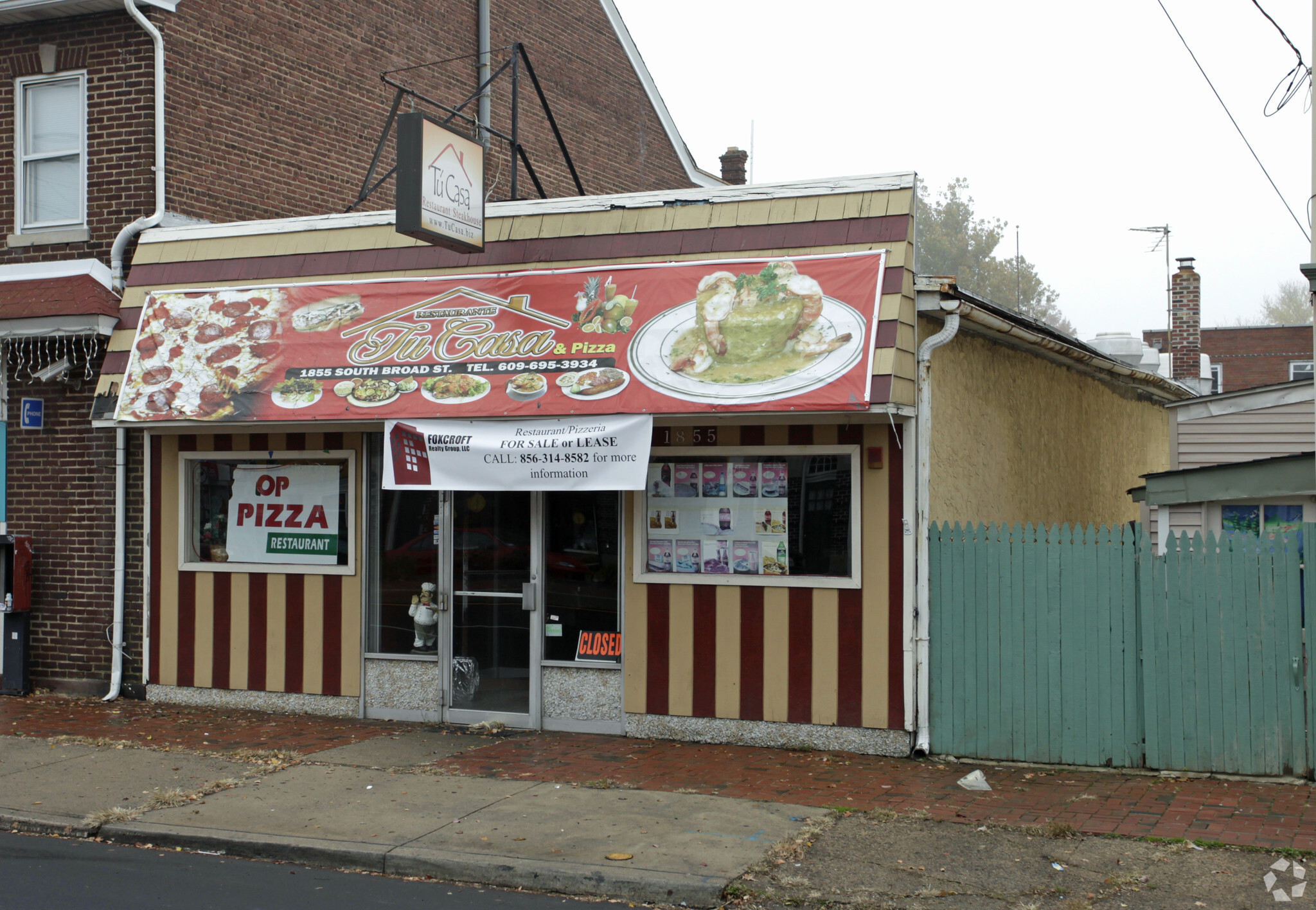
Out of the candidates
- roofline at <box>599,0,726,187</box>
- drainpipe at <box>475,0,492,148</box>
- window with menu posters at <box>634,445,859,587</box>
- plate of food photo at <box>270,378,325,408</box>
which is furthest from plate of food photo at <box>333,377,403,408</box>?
roofline at <box>599,0,726,187</box>

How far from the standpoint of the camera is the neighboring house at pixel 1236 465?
9.05 meters

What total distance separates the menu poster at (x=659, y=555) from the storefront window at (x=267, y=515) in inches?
106

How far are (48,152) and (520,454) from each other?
6342 millimetres

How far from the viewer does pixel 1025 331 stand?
34.4ft

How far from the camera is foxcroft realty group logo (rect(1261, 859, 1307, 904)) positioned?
5.88m

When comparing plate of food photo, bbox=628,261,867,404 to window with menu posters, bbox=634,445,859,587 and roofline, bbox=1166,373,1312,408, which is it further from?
roofline, bbox=1166,373,1312,408

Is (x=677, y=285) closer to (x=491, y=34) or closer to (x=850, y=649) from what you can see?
A: (x=850, y=649)

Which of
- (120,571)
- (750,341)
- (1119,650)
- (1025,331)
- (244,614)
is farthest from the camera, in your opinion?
(120,571)

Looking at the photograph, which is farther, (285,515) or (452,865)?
(285,515)

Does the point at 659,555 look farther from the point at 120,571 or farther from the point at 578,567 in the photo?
the point at 120,571

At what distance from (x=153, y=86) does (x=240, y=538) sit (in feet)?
14.2

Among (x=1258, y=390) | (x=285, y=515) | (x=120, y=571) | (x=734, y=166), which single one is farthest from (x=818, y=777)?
(x=734, y=166)

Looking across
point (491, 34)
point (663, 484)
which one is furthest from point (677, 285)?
point (491, 34)

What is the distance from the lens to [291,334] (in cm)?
1023
